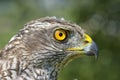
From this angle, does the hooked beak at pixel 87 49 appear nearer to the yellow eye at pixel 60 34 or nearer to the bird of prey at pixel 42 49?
the bird of prey at pixel 42 49

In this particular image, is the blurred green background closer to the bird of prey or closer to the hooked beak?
the hooked beak

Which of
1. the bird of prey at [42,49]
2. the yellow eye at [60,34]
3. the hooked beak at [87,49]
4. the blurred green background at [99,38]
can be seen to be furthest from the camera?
the blurred green background at [99,38]

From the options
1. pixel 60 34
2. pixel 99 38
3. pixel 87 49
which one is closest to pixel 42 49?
pixel 60 34

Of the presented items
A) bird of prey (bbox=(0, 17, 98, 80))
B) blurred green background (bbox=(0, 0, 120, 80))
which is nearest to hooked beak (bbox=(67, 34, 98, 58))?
bird of prey (bbox=(0, 17, 98, 80))

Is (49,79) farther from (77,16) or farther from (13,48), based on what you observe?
(77,16)

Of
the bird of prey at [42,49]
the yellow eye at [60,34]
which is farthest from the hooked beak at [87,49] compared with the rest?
the yellow eye at [60,34]

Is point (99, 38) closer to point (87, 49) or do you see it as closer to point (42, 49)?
point (87, 49)

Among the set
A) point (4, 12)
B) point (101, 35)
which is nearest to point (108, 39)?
point (101, 35)
